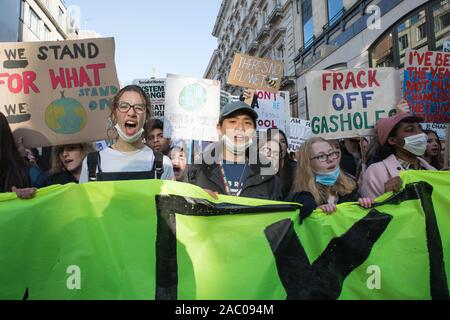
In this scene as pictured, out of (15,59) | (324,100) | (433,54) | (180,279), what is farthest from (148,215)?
(433,54)

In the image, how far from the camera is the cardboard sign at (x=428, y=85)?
407 cm

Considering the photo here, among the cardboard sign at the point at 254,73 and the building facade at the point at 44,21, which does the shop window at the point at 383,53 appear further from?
the building facade at the point at 44,21

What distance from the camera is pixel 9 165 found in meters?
2.41

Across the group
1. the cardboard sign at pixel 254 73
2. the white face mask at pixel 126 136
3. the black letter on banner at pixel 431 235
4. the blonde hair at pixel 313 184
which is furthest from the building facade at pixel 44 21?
the black letter on banner at pixel 431 235

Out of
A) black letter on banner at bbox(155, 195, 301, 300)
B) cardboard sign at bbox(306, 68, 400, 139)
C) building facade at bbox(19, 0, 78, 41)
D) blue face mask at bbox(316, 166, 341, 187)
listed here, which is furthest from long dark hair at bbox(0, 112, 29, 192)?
building facade at bbox(19, 0, 78, 41)

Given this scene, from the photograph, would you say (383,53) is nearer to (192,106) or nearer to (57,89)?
(192,106)

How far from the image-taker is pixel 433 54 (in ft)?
13.7

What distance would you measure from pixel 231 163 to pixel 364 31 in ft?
38.2

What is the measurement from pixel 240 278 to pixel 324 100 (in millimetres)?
2489

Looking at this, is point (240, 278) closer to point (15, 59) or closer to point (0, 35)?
point (15, 59)

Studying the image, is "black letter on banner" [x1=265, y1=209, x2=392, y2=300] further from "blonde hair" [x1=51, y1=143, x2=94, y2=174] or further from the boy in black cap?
"blonde hair" [x1=51, y1=143, x2=94, y2=174]

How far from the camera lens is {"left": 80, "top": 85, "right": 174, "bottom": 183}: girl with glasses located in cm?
246

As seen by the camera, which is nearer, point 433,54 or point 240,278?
point 240,278

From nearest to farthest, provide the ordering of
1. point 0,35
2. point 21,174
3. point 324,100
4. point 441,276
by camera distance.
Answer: point 441,276
point 21,174
point 324,100
point 0,35
